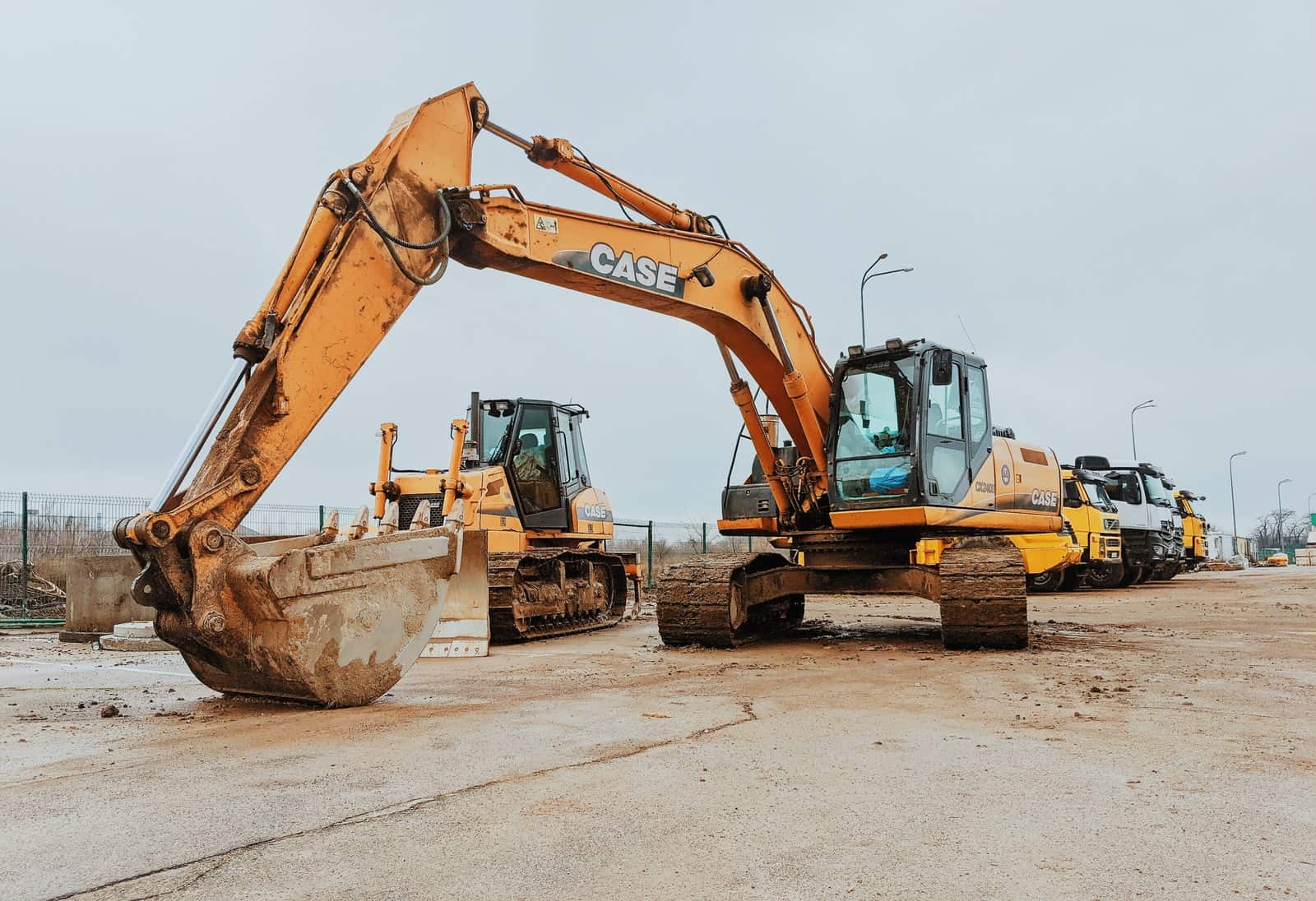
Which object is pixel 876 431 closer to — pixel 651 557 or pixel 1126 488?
pixel 651 557

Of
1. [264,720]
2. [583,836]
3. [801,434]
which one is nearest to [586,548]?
[801,434]

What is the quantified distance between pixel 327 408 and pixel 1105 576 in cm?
2115

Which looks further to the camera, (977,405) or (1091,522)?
(1091,522)

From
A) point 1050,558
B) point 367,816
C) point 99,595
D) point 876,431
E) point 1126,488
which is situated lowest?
point 367,816

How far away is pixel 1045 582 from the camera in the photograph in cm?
2064

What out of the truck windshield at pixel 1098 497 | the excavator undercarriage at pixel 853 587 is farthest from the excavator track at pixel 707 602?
the truck windshield at pixel 1098 497

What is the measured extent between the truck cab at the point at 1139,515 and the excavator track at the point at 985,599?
15534mm


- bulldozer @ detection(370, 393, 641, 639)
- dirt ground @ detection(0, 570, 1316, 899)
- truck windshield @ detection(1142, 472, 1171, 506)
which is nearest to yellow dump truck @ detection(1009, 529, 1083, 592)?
truck windshield @ detection(1142, 472, 1171, 506)

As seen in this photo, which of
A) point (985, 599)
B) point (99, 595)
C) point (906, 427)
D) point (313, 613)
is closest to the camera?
point (313, 613)

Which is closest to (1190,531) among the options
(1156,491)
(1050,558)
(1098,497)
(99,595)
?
(1156,491)

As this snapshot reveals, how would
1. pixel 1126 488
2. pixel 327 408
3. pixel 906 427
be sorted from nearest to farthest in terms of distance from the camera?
1. pixel 327 408
2. pixel 906 427
3. pixel 1126 488

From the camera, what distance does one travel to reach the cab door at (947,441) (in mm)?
8992

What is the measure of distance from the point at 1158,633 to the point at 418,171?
358 inches

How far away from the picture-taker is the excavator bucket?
5031 millimetres
